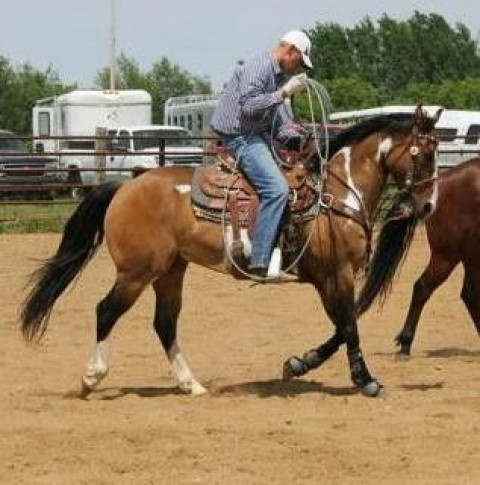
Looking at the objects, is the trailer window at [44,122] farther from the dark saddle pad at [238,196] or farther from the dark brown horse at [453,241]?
the dark saddle pad at [238,196]

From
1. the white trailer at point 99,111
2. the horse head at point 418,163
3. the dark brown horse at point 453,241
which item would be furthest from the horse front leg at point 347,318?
the white trailer at point 99,111

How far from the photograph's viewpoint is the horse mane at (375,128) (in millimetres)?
8227

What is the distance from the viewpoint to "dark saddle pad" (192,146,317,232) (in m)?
8.09

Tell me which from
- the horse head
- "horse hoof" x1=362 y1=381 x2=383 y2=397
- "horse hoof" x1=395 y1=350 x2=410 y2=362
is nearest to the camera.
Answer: "horse hoof" x1=362 y1=381 x2=383 y2=397

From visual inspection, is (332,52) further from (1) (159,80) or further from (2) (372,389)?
(2) (372,389)

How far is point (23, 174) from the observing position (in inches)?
895

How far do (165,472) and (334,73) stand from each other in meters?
62.1

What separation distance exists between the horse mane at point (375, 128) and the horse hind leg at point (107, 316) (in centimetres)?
157

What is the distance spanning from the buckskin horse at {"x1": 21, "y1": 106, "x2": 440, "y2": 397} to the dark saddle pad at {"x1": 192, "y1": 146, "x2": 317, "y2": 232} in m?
0.07

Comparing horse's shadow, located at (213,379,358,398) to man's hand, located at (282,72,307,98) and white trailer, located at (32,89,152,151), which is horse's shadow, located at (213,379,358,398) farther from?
white trailer, located at (32,89,152,151)

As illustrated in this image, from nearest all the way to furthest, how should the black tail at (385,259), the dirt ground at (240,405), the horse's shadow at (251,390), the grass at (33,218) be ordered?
the dirt ground at (240,405), the horse's shadow at (251,390), the black tail at (385,259), the grass at (33,218)

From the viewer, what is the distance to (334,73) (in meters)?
67.1

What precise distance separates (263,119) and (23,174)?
49.9 feet

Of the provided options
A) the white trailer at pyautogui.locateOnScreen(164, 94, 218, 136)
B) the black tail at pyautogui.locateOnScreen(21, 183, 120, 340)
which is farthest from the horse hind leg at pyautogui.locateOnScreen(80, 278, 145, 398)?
the white trailer at pyautogui.locateOnScreen(164, 94, 218, 136)
